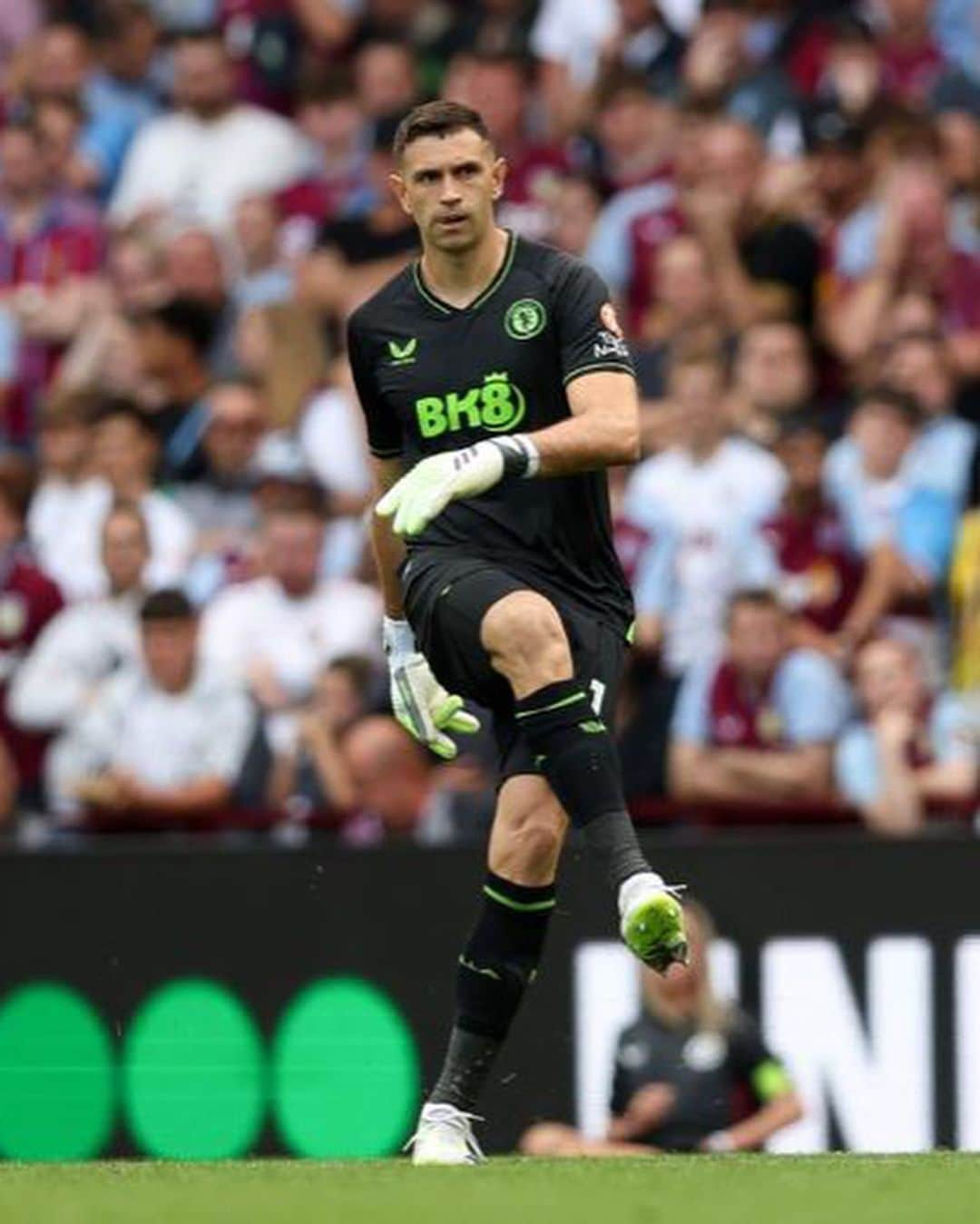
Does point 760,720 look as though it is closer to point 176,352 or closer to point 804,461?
point 804,461

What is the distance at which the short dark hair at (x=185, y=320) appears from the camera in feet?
53.5

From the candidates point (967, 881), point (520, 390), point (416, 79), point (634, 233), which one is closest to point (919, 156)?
point (634, 233)

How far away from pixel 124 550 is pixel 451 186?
5.94 meters

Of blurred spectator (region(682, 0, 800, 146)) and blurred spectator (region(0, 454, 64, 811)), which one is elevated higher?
blurred spectator (region(682, 0, 800, 146))

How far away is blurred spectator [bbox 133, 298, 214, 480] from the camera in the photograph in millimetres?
16109

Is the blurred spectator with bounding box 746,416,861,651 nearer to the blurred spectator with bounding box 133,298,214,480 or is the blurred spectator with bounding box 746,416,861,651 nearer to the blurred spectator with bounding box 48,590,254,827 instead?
the blurred spectator with bounding box 48,590,254,827

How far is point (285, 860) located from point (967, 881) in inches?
88.9

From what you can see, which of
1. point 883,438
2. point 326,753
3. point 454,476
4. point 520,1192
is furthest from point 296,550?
point 520,1192

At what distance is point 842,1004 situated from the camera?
1172 cm

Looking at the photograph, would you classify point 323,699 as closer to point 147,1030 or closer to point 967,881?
point 147,1030

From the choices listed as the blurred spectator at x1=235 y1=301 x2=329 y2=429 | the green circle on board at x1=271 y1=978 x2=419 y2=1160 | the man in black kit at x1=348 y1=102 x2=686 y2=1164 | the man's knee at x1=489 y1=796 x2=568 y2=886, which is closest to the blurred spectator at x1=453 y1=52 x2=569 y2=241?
the blurred spectator at x1=235 y1=301 x2=329 y2=429

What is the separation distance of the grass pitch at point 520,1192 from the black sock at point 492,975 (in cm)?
32

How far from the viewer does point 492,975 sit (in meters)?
8.66

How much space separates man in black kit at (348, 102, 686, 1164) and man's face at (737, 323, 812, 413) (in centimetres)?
541
